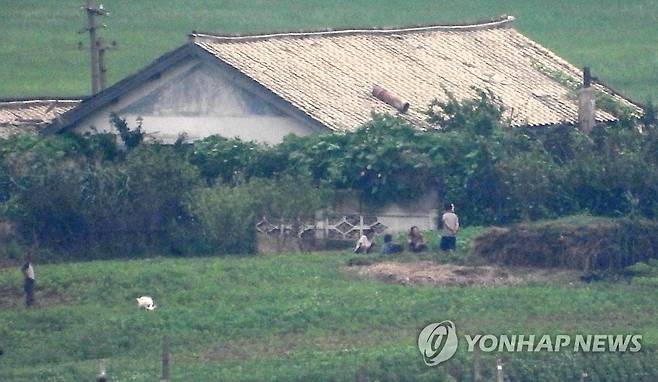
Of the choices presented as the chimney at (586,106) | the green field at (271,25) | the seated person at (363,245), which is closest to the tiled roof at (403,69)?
the chimney at (586,106)

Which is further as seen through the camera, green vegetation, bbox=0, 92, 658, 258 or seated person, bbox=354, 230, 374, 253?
green vegetation, bbox=0, 92, 658, 258

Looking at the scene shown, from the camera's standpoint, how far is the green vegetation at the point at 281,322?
1589 cm

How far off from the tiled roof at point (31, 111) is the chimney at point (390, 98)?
6437mm

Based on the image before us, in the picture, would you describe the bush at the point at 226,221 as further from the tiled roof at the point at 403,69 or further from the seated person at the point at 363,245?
the tiled roof at the point at 403,69

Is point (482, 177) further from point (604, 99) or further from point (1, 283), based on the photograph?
point (1, 283)

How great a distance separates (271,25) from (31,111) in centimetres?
1420

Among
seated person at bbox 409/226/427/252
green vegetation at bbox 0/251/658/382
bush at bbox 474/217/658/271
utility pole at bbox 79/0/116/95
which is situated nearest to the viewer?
green vegetation at bbox 0/251/658/382

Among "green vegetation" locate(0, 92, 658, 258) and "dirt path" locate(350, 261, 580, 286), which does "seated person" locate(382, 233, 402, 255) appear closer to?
"dirt path" locate(350, 261, 580, 286)

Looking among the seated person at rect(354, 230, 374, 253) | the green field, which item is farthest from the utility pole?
the seated person at rect(354, 230, 374, 253)

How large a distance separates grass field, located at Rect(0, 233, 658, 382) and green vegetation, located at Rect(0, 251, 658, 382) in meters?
0.02

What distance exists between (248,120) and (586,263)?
805cm

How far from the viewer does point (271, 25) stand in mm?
47344

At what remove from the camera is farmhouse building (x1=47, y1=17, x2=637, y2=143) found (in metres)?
27.5

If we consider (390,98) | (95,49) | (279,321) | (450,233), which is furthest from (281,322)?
(95,49)
